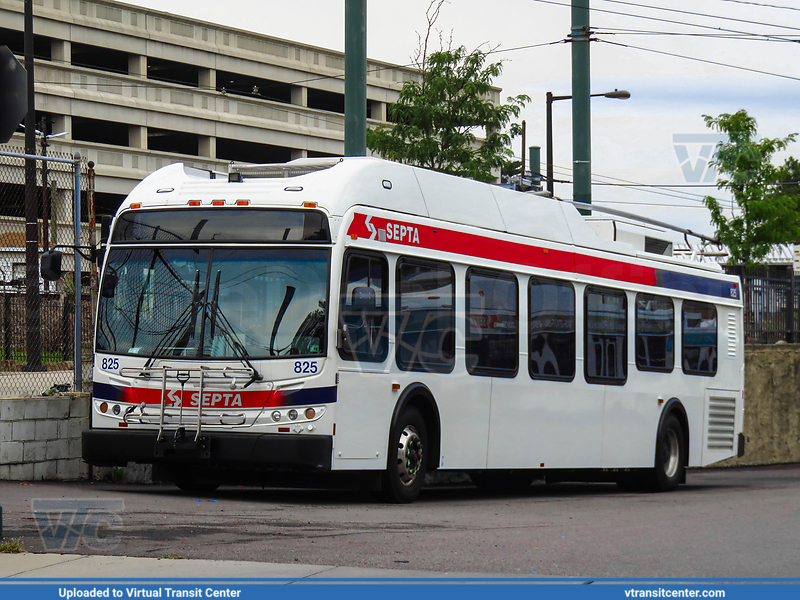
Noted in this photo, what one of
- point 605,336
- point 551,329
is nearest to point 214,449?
point 551,329

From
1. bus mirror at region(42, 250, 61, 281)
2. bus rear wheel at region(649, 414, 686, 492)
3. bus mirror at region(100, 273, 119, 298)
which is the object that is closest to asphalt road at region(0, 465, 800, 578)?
bus mirror at region(100, 273, 119, 298)

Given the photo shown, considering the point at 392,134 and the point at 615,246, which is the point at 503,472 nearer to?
the point at 615,246

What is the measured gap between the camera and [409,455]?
39.3 ft

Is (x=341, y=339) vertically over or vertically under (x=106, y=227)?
under

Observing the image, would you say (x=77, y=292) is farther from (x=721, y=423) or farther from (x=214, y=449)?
(x=721, y=423)

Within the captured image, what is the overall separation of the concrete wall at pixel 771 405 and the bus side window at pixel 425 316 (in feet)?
43.5

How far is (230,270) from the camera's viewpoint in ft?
Result: 37.2

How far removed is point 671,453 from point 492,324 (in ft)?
16.7

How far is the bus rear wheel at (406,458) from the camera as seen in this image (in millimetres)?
11727

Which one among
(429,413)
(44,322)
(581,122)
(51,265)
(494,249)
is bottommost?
(429,413)

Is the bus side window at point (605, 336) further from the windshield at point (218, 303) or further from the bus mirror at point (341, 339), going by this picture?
the windshield at point (218, 303)

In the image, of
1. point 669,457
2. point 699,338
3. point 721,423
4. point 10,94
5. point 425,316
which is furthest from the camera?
point 721,423

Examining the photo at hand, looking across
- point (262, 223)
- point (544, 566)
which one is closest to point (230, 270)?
point (262, 223)

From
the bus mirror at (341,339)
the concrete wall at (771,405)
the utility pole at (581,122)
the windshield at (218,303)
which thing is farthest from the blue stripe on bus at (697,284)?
the windshield at (218,303)
